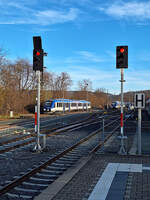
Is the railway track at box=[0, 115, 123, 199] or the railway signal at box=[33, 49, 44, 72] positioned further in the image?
the railway signal at box=[33, 49, 44, 72]

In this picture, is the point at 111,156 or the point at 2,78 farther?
the point at 2,78

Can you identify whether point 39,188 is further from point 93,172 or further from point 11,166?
point 11,166

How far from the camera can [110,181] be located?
7.10m

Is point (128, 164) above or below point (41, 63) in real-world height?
below

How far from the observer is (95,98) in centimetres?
11400

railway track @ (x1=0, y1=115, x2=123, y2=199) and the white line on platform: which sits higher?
the white line on platform

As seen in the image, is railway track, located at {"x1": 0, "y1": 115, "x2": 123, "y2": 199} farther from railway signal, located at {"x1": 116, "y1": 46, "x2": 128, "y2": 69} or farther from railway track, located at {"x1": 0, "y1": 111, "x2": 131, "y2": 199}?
railway signal, located at {"x1": 116, "y1": 46, "x2": 128, "y2": 69}

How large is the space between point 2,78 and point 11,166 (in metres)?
37.6

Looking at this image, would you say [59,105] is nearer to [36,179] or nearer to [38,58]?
[38,58]

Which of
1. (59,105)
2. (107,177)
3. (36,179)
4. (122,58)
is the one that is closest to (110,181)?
(107,177)

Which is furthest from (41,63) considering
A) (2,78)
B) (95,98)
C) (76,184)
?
(95,98)

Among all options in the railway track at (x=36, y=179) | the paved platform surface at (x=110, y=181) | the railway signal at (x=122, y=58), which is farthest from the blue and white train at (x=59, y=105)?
the paved platform surface at (x=110, y=181)

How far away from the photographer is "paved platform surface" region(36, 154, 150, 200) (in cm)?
593

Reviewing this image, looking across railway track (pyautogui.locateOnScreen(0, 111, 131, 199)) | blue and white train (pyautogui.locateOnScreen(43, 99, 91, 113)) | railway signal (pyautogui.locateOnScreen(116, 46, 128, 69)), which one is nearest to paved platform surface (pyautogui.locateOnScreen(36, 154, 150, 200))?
railway track (pyautogui.locateOnScreen(0, 111, 131, 199))
